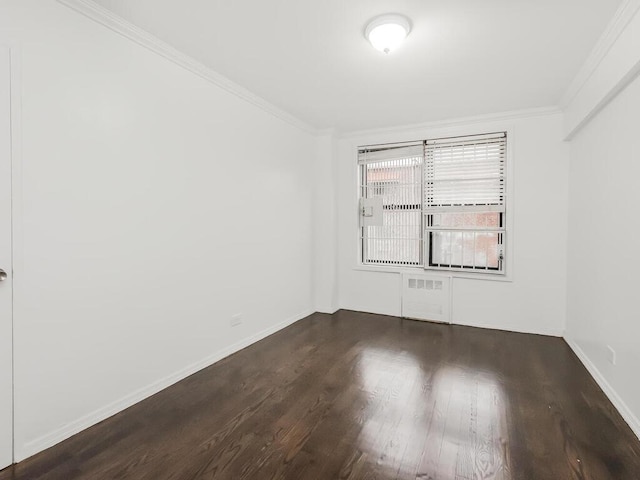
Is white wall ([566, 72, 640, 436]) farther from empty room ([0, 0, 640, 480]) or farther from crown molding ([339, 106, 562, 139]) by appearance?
crown molding ([339, 106, 562, 139])

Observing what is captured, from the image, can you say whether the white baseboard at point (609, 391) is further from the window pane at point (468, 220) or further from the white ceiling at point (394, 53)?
the white ceiling at point (394, 53)

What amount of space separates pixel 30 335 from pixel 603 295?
Result: 3947 mm

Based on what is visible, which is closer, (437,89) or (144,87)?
(144,87)

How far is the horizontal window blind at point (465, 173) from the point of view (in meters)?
4.28

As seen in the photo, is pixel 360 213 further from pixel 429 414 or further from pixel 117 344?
pixel 117 344

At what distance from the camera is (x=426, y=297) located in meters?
4.63

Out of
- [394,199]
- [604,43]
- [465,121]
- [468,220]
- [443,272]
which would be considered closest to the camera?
[604,43]

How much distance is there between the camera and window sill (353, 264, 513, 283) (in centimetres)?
425

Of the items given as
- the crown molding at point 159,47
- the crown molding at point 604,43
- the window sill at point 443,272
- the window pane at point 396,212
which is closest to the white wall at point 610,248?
the crown molding at point 604,43

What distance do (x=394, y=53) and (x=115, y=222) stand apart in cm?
240

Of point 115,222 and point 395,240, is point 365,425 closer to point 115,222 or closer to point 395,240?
point 115,222

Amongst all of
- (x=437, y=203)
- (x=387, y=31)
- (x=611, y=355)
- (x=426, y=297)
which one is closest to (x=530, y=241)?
(x=437, y=203)

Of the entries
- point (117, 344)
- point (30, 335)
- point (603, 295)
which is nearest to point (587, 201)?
point (603, 295)

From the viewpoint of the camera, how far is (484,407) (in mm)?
2451
